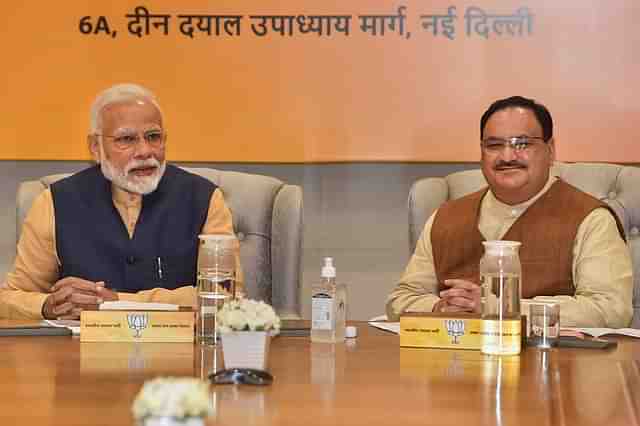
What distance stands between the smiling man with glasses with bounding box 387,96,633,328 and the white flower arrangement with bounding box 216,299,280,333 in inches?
46.1

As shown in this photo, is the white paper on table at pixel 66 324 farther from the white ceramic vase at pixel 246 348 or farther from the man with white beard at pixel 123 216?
the white ceramic vase at pixel 246 348

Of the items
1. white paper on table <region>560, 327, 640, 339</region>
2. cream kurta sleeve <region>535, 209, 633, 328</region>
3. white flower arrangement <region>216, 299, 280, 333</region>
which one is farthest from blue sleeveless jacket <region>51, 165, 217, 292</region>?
white flower arrangement <region>216, 299, 280, 333</region>

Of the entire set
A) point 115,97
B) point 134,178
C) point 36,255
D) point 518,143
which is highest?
point 115,97

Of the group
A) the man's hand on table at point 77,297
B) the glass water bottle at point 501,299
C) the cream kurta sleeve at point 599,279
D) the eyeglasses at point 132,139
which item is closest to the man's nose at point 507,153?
the cream kurta sleeve at point 599,279

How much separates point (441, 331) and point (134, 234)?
1.45 meters

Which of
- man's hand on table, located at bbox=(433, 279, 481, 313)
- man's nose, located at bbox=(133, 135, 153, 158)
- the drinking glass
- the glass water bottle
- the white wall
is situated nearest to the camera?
the glass water bottle

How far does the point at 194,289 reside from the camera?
3.35 metres

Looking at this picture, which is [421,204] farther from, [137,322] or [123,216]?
[137,322]

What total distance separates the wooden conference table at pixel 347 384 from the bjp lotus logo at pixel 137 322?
58 millimetres

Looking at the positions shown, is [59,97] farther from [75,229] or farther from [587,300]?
[587,300]

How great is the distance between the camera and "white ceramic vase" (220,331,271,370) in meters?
2.02

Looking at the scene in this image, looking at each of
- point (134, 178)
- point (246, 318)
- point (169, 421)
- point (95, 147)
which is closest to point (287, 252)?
point (134, 178)

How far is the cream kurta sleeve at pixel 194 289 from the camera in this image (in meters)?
3.30

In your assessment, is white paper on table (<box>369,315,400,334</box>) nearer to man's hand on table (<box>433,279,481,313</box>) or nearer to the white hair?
man's hand on table (<box>433,279,481,313</box>)
